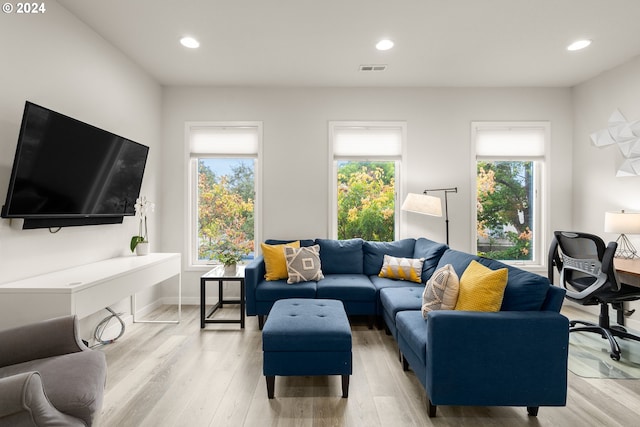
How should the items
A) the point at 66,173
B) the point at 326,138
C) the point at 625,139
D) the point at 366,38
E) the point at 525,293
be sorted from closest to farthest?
the point at 525,293 → the point at 66,173 → the point at 366,38 → the point at 625,139 → the point at 326,138

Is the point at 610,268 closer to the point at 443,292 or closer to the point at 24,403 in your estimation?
the point at 443,292

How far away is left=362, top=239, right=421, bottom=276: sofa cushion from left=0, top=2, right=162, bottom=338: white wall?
8.66ft

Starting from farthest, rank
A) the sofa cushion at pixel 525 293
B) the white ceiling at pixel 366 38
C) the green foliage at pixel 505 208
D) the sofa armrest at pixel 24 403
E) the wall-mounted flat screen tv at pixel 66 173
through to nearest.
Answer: the green foliage at pixel 505 208 < the white ceiling at pixel 366 38 < the wall-mounted flat screen tv at pixel 66 173 < the sofa cushion at pixel 525 293 < the sofa armrest at pixel 24 403

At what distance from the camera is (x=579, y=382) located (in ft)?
7.96

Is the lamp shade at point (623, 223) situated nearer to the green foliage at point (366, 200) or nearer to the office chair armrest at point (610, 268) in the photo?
the office chair armrest at point (610, 268)

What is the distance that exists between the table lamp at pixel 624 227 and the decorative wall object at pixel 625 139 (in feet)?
1.53

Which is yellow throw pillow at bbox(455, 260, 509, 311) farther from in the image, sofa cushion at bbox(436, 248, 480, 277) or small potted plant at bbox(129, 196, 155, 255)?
small potted plant at bbox(129, 196, 155, 255)

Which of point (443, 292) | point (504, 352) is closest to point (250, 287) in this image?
point (443, 292)

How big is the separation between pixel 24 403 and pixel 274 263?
2.52 metres

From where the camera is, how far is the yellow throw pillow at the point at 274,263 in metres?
3.62

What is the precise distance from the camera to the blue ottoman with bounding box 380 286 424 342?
277 cm

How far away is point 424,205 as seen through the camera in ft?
12.6

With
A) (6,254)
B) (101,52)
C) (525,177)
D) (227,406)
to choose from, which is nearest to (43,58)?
(101,52)

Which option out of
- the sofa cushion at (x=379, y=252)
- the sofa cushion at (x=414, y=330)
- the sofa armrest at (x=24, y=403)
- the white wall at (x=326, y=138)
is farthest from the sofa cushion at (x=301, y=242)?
the sofa armrest at (x=24, y=403)
